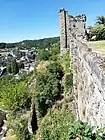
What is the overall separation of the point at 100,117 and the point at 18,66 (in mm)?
104729

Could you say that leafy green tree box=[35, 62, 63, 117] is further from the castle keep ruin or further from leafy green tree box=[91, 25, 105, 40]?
leafy green tree box=[91, 25, 105, 40]

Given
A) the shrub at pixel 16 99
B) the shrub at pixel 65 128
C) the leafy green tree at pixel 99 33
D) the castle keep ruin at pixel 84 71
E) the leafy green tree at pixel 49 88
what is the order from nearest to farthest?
the shrub at pixel 65 128, the castle keep ruin at pixel 84 71, the leafy green tree at pixel 49 88, the leafy green tree at pixel 99 33, the shrub at pixel 16 99

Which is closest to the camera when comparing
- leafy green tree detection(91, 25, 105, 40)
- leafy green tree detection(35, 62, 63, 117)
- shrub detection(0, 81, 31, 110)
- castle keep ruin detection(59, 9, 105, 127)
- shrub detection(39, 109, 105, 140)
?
shrub detection(39, 109, 105, 140)

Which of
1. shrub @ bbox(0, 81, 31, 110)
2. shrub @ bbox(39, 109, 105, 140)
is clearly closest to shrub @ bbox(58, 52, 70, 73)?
shrub @ bbox(39, 109, 105, 140)

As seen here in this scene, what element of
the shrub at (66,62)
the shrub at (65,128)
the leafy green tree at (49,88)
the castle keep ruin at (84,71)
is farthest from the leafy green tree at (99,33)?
the shrub at (65,128)

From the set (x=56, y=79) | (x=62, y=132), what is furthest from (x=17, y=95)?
(x=62, y=132)

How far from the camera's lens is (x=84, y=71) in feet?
31.3

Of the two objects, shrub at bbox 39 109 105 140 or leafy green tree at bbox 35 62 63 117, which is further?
leafy green tree at bbox 35 62 63 117

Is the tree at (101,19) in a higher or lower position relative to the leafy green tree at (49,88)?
higher

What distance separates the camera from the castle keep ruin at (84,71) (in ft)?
19.3

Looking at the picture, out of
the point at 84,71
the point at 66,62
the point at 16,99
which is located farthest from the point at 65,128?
the point at 16,99

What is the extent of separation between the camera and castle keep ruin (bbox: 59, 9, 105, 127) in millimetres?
5895

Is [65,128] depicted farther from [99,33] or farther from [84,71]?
[99,33]

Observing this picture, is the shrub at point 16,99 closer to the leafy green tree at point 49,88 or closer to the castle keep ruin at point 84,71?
the leafy green tree at point 49,88
